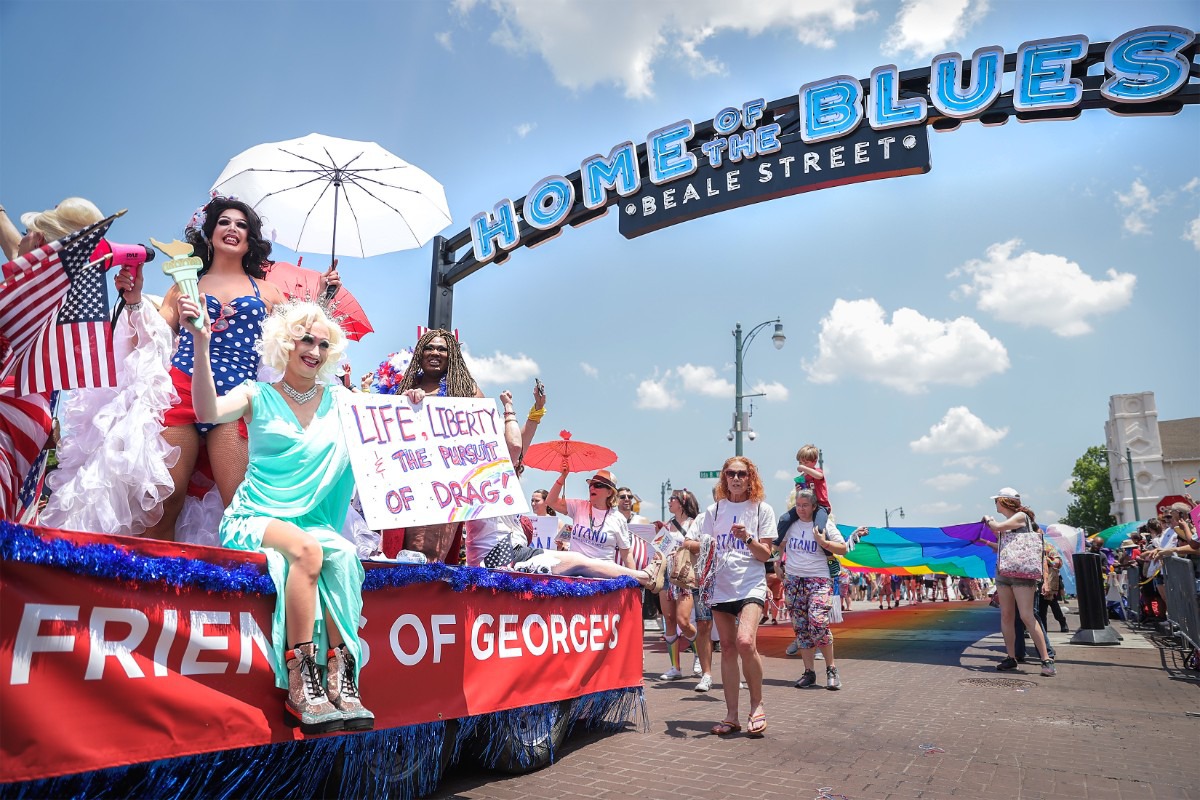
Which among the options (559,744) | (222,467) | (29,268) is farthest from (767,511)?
(29,268)

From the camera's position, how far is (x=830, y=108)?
10.2 metres

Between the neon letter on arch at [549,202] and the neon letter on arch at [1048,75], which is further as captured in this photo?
the neon letter on arch at [549,202]

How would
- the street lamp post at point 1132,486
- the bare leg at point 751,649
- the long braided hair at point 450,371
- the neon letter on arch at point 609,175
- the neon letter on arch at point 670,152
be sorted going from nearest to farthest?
1. the long braided hair at point 450,371
2. the bare leg at point 751,649
3. the neon letter on arch at point 670,152
4. the neon letter on arch at point 609,175
5. the street lamp post at point 1132,486

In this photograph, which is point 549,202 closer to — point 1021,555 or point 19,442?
point 1021,555

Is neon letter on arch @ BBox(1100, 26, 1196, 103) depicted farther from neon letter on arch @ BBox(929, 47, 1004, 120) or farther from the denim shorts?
the denim shorts

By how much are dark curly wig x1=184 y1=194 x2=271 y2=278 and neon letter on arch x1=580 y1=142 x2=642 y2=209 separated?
770 cm

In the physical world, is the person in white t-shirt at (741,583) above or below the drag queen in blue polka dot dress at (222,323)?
below

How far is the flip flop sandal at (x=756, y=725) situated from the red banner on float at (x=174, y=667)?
1926 millimetres

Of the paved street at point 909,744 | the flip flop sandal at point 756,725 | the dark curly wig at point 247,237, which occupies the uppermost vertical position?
the dark curly wig at point 247,237

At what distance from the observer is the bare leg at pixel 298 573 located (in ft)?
9.34

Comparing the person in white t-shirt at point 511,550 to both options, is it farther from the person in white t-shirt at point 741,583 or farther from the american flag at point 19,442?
the american flag at point 19,442

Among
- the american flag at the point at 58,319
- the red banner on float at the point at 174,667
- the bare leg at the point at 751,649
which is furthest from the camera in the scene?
the bare leg at the point at 751,649

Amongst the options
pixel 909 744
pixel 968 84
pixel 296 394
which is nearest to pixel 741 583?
pixel 909 744

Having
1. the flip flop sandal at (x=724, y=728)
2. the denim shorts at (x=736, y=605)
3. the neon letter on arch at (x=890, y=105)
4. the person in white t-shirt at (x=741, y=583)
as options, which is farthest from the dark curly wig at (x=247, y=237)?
the neon letter on arch at (x=890, y=105)
